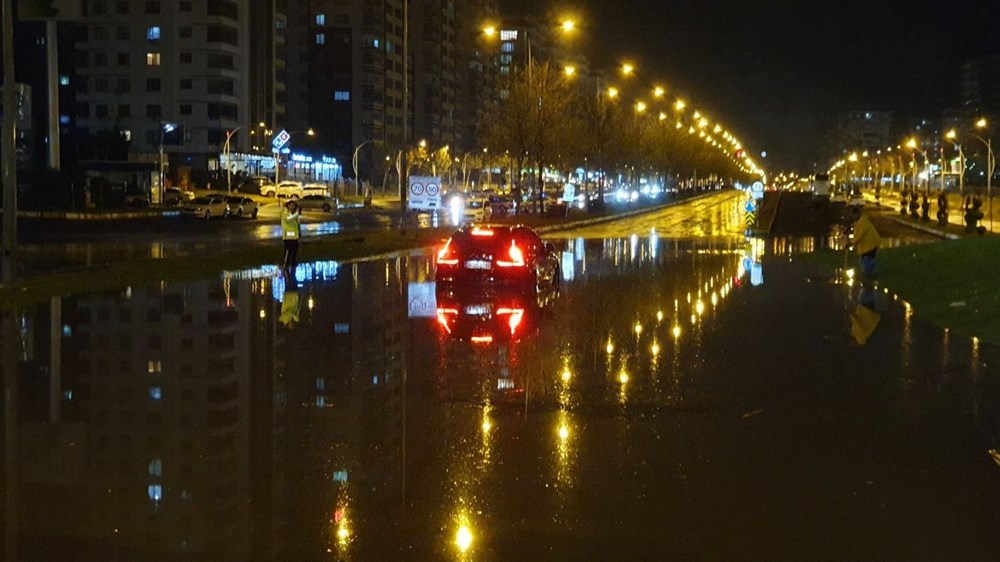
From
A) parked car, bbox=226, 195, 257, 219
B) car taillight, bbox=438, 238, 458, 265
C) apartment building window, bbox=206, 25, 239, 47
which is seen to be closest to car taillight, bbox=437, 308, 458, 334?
car taillight, bbox=438, 238, 458, 265

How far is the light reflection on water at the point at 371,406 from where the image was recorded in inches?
309

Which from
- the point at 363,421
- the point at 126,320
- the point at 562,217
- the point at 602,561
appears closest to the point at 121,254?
the point at 126,320

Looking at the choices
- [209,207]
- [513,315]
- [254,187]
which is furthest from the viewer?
[254,187]

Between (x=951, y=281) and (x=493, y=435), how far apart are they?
16783 mm

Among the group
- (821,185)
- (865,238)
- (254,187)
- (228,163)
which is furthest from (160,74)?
(865,238)

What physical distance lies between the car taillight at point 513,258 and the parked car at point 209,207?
46.1m

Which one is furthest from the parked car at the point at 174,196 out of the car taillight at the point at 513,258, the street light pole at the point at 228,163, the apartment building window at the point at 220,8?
the car taillight at the point at 513,258

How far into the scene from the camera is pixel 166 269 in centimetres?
2830

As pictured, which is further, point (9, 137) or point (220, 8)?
point (220, 8)

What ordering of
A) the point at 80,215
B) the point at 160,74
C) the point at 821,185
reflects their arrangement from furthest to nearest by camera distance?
1. the point at 160,74
2. the point at 821,185
3. the point at 80,215

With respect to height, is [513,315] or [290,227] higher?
[290,227]

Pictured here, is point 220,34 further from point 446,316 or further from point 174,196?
point 446,316

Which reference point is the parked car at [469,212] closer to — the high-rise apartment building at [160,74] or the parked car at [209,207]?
the parked car at [209,207]

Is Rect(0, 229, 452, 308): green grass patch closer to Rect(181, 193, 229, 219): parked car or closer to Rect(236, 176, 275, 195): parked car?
Rect(181, 193, 229, 219): parked car
